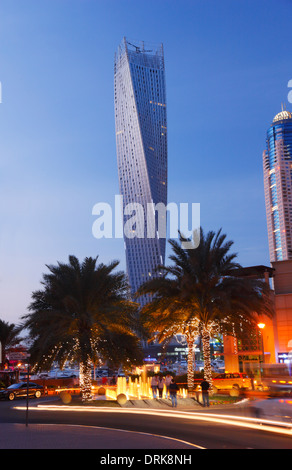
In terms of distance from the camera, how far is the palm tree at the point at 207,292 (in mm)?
32250

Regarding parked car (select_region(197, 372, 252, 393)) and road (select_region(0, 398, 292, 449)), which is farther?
parked car (select_region(197, 372, 252, 393))

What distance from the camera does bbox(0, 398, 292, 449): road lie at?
14.1m

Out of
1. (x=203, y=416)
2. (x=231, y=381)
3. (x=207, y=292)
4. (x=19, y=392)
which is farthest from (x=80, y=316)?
(x=231, y=381)

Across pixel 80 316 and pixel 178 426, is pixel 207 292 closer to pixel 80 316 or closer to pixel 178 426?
pixel 80 316

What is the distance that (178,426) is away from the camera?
18.9 m

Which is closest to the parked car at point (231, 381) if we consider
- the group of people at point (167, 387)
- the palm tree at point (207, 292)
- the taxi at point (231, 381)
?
the taxi at point (231, 381)

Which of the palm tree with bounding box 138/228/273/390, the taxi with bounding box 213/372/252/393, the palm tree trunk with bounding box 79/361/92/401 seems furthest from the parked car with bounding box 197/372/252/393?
the palm tree trunk with bounding box 79/361/92/401

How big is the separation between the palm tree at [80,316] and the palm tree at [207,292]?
243 cm

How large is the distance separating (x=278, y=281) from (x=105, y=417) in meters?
43.8

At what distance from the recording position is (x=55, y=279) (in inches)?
1319

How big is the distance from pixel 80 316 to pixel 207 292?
26.2 ft

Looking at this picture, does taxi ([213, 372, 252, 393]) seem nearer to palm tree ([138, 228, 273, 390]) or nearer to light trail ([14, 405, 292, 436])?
palm tree ([138, 228, 273, 390])

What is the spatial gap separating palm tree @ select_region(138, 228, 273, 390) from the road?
323 inches
